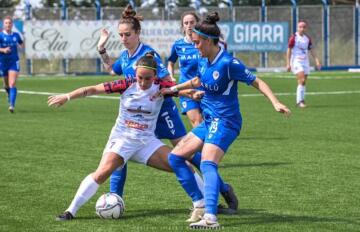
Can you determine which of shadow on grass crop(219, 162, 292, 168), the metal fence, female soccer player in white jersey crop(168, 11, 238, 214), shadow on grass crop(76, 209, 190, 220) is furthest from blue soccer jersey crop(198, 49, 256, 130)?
the metal fence

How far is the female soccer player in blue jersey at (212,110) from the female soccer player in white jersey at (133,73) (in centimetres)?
44

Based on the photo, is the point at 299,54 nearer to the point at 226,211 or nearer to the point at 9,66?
the point at 9,66

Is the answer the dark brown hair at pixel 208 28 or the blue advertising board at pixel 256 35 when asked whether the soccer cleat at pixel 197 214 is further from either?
the blue advertising board at pixel 256 35

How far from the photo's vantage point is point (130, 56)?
8984mm

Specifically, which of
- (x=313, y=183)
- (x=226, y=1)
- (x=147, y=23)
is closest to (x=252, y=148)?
(x=313, y=183)

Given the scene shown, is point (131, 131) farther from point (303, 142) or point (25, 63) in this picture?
point (25, 63)

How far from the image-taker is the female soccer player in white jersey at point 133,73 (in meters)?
8.77

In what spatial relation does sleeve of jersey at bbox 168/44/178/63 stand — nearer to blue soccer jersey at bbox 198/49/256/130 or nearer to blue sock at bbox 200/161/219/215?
blue soccer jersey at bbox 198/49/256/130

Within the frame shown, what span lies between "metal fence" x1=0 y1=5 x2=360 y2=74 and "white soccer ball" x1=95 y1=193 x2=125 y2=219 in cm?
3271

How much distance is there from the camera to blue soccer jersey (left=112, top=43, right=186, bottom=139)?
8938mm

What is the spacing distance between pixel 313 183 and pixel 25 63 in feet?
104

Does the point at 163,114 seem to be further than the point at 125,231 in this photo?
Yes

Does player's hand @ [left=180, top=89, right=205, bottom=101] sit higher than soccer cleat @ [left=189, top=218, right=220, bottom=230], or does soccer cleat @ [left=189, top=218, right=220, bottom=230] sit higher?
player's hand @ [left=180, top=89, right=205, bottom=101]

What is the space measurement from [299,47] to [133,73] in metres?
15.4
